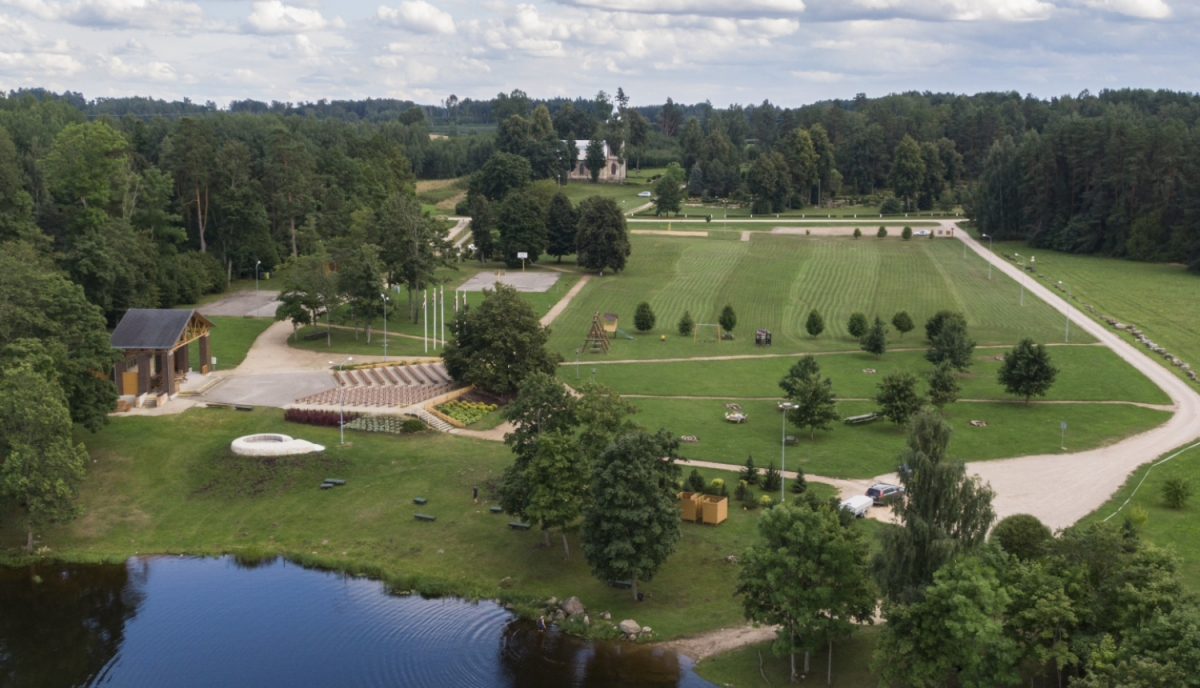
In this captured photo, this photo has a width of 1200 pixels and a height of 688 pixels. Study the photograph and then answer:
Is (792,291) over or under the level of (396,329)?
over

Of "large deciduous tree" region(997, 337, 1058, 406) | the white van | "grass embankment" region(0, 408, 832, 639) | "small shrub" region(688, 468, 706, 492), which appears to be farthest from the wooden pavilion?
"large deciduous tree" region(997, 337, 1058, 406)

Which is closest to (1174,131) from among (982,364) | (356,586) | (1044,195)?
(1044,195)

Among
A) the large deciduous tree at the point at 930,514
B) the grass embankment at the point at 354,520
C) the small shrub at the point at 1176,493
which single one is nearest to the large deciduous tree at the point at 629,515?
the grass embankment at the point at 354,520

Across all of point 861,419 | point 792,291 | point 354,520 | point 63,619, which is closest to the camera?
point 63,619

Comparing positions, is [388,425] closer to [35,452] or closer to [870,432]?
[35,452]

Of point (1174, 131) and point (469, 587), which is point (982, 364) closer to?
point (469, 587)

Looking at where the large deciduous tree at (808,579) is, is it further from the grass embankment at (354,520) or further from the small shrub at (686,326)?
the small shrub at (686,326)

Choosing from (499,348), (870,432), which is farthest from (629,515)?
(499,348)

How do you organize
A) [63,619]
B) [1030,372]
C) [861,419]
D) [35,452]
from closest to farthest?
[63,619]
[35,452]
[861,419]
[1030,372]
